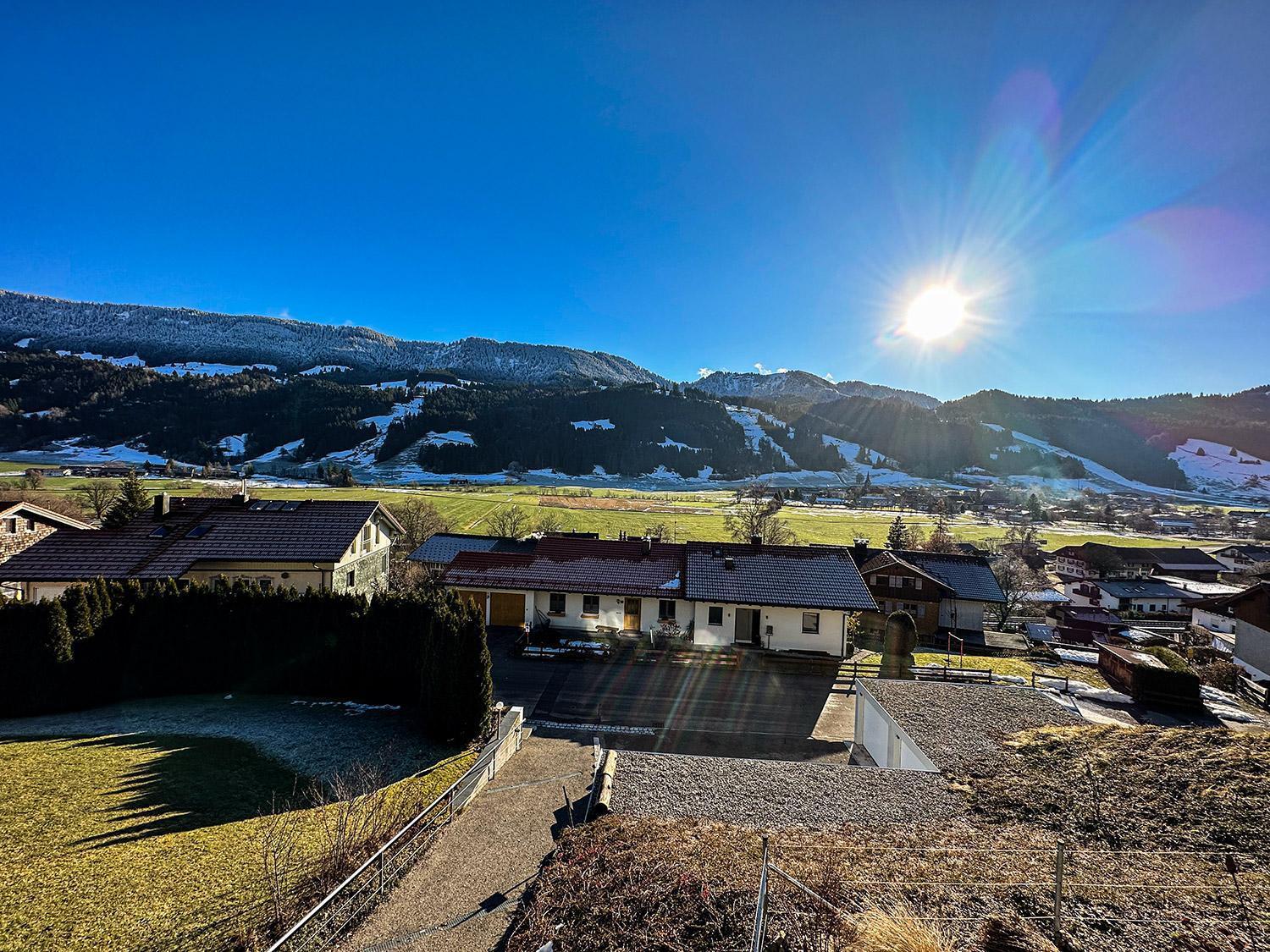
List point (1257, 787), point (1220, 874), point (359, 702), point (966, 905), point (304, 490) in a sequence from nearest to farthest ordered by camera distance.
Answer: point (966, 905) → point (1220, 874) → point (1257, 787) → point (359, 702) → point (304, 490)

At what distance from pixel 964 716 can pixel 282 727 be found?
62.6 ft

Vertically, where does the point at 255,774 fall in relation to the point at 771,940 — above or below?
below

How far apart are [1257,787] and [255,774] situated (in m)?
20.6

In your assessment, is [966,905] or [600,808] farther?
[600,808]

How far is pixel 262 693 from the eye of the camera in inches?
735

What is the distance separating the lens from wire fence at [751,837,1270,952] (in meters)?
6.15

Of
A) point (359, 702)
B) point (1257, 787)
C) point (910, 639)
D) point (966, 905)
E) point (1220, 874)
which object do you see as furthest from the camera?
point (910, 639)

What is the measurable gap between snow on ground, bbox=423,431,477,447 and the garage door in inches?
6227

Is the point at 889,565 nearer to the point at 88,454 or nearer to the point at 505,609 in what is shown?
the point at 505,609

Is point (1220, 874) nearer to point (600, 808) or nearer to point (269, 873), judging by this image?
point (600, 808)

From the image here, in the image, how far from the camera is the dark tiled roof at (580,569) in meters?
27.1

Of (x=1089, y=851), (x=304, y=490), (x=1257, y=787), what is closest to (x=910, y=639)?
(x=1257, y=787)

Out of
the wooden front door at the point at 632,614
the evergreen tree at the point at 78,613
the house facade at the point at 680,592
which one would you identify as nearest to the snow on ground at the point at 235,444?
the house facade at the point at 680,592

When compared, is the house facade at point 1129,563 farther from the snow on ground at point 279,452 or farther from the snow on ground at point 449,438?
the snow on ground at point 279,452
